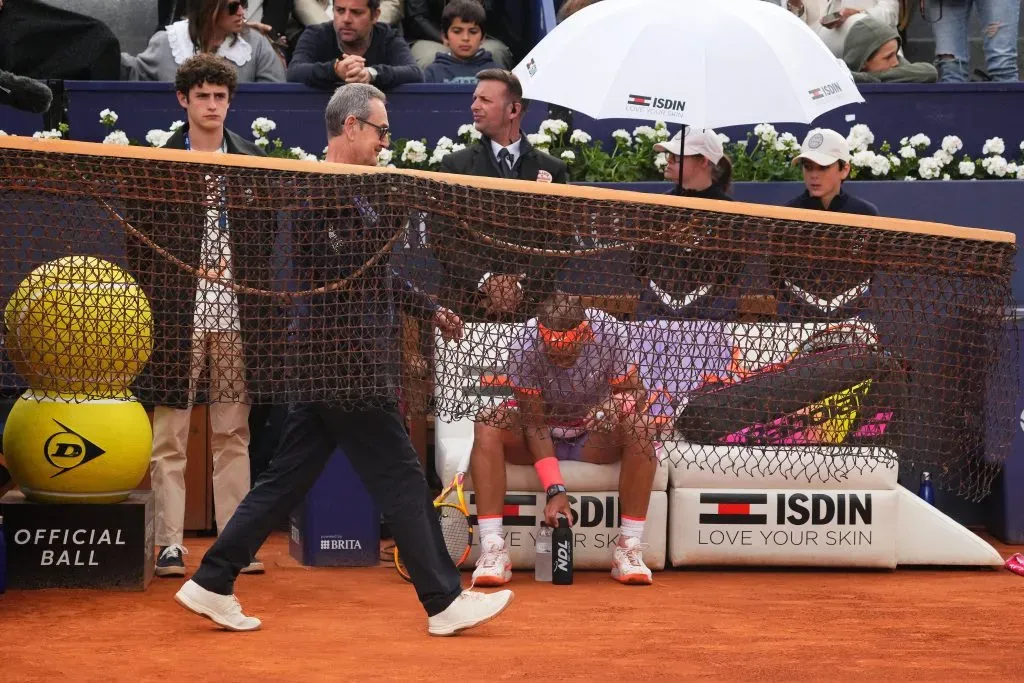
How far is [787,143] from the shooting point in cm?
989

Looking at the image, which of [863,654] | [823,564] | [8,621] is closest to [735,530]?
[823,564]

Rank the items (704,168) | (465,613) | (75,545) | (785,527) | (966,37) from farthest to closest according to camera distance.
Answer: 1. (966,37)
2. (704,168)
3. (785,527)
4. (75,545)
5. (465,613)

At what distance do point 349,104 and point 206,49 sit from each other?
404 cm

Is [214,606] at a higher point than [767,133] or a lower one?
lower

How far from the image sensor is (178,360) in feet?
18.2

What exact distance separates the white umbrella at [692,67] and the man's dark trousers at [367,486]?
7.43 feet

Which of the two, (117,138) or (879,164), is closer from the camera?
(117,138)

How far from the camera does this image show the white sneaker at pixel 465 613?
231 inches

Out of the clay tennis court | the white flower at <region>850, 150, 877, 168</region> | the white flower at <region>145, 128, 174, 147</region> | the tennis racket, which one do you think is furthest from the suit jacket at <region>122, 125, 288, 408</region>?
the white flower at <region>850, 150, 877, 168</region>

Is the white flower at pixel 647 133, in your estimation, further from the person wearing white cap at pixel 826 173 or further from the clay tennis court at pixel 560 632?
the clay tennis court at pixel 560 632

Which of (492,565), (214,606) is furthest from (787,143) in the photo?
(214,606)

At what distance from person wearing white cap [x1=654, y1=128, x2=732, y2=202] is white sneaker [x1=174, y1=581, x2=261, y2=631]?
11.9ft

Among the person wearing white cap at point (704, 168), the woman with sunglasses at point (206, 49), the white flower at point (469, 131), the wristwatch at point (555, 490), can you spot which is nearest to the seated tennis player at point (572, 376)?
the wristwatch at point (555, 490)

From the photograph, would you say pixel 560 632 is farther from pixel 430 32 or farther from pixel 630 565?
pixel 430 32
